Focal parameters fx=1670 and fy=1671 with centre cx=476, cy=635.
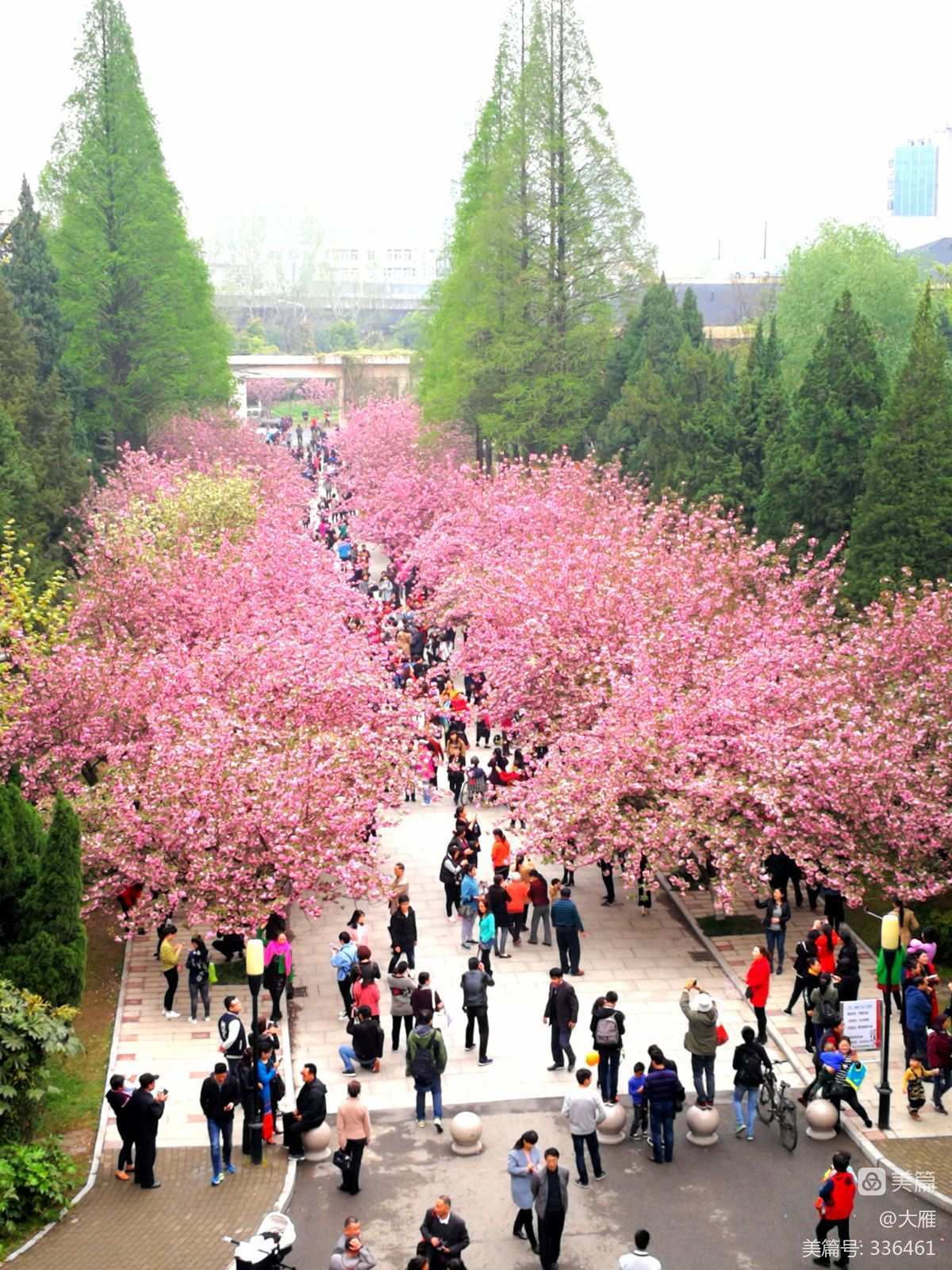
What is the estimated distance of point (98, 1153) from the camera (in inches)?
661

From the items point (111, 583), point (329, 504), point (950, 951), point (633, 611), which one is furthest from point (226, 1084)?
point (329, 504)

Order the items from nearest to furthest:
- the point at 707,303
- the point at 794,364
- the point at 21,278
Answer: the point at 21,278, the point at 794,364, the point at 707,303

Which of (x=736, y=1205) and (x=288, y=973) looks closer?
(x=736, y=1205)

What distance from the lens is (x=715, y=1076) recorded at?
18500 mm

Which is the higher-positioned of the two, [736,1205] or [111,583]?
[111,583]

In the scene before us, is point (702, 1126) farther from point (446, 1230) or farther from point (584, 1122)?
point (446, 1230)

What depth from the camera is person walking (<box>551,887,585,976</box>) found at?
817 inches

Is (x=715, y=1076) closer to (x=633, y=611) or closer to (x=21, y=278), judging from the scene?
(x=633, y=611)

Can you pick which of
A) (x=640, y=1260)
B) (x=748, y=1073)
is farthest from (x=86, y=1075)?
(x=640, y=1260)

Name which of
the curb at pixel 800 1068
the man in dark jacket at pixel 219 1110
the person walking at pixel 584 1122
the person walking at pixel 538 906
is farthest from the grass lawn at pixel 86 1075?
the curb at pixel 800 1068

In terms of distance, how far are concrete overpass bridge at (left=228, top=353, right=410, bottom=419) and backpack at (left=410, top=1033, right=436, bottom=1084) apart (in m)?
85.4

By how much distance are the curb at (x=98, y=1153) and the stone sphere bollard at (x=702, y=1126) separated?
233 inches

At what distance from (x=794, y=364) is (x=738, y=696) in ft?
113

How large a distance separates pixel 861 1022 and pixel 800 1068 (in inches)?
44.0
